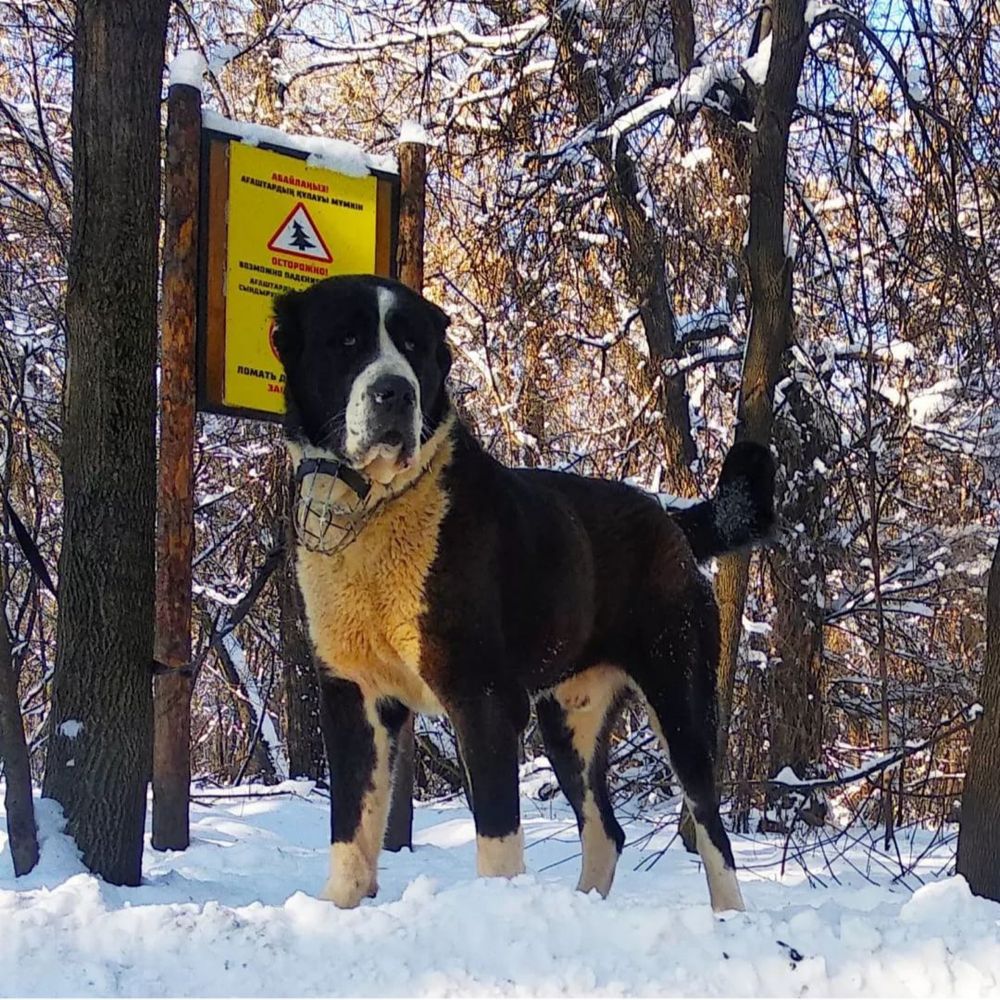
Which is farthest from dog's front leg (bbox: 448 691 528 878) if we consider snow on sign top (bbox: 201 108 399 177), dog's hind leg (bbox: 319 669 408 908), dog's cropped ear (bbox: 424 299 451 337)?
snow on sign top (bbox: 201 108 399 177)

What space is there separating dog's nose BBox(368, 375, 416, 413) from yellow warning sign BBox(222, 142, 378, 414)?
177 centimetres

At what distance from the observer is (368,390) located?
11.0ft

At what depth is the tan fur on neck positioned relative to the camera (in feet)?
11.4

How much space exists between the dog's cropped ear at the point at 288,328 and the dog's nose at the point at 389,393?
1.45 feet

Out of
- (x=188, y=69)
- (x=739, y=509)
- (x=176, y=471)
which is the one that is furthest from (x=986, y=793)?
(x=188, y=69)

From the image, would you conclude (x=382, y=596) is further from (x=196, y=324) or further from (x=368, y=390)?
(x=196, y=324)

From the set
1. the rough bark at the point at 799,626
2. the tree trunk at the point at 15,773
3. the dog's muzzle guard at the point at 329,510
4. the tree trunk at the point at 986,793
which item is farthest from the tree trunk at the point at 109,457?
the rough bark at the point at 799,626

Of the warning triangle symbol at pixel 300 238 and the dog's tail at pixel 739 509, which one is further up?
the warning triangle symbol at pixel 300 238

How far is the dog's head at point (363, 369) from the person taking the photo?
133 inches

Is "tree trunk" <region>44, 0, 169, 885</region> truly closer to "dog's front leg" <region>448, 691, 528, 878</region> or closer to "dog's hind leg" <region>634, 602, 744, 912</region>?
"dog's front leg" <region>448, 691, 528, 878</region>

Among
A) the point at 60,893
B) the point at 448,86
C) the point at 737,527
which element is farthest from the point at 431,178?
the point at 60,893

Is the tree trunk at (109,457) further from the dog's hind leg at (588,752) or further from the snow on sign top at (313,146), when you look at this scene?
the dog's hind leg at (588,752)

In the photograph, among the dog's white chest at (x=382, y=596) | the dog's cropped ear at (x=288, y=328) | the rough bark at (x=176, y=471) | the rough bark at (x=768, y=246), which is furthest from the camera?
the rough bark at (x=768, y=246)

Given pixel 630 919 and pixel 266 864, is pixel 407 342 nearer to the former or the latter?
pixel 630 919
